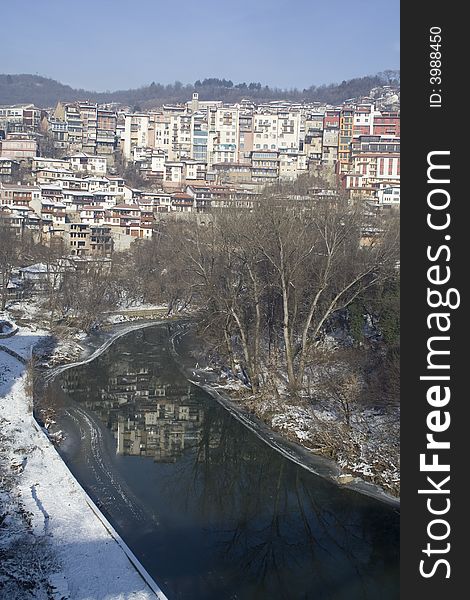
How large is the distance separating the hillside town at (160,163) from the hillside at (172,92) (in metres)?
24.9

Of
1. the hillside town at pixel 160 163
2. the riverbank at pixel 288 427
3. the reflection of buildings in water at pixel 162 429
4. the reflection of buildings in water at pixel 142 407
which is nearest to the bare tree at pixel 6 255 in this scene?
the hillside town at pixel 160 163

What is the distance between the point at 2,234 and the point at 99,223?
4154 millimetres

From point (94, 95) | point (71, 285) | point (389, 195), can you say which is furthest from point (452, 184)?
point (94, 95)

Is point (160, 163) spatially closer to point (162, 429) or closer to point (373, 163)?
point (373, 163)

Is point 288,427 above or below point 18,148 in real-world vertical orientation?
below

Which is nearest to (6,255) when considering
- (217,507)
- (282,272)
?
(282,272)

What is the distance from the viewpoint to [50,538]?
495 centimetres

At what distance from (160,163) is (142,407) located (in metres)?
27.0

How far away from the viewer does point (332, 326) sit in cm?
1172

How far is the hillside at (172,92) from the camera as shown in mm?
67062

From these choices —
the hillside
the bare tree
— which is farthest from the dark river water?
the hillside

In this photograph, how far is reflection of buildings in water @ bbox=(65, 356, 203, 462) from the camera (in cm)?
734

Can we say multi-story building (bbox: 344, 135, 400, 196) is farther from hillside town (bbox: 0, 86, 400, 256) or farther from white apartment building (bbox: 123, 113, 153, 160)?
white apartment building (bbox: 123, 113, 153, 160)

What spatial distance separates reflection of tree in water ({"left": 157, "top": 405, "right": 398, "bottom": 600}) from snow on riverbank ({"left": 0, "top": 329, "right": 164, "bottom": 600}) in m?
0.87
